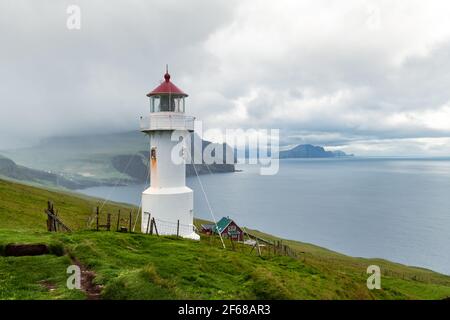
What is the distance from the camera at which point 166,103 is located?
24.7m

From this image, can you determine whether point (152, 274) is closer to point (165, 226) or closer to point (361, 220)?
point (165, 226)

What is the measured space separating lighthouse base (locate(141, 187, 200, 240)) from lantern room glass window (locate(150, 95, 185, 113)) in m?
5.55

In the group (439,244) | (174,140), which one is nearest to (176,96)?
(174,140)

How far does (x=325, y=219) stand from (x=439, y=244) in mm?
35144

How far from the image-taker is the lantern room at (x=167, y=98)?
24328mm

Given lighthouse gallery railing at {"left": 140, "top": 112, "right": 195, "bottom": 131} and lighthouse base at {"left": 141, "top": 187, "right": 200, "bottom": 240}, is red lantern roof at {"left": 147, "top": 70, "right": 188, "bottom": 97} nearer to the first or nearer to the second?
lighthouse gallery railing at {"left": 140, "top": 112, "right": 195, "bottom": 131}

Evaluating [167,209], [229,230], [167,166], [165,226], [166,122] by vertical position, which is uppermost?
[166,122]

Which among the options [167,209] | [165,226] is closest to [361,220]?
[165,226]

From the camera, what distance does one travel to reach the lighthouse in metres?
23.8

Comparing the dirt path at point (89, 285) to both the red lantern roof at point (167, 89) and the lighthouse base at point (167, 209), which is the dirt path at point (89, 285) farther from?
the red lantern roof at point (167, 89)

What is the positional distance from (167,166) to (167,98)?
475 centimetres

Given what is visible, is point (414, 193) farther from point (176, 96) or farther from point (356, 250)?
point (176, 96)

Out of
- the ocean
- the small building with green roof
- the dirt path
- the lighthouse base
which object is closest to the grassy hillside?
the dirt path

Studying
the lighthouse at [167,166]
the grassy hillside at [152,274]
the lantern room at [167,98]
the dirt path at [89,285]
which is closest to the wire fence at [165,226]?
the lighthouse at [167,166]
